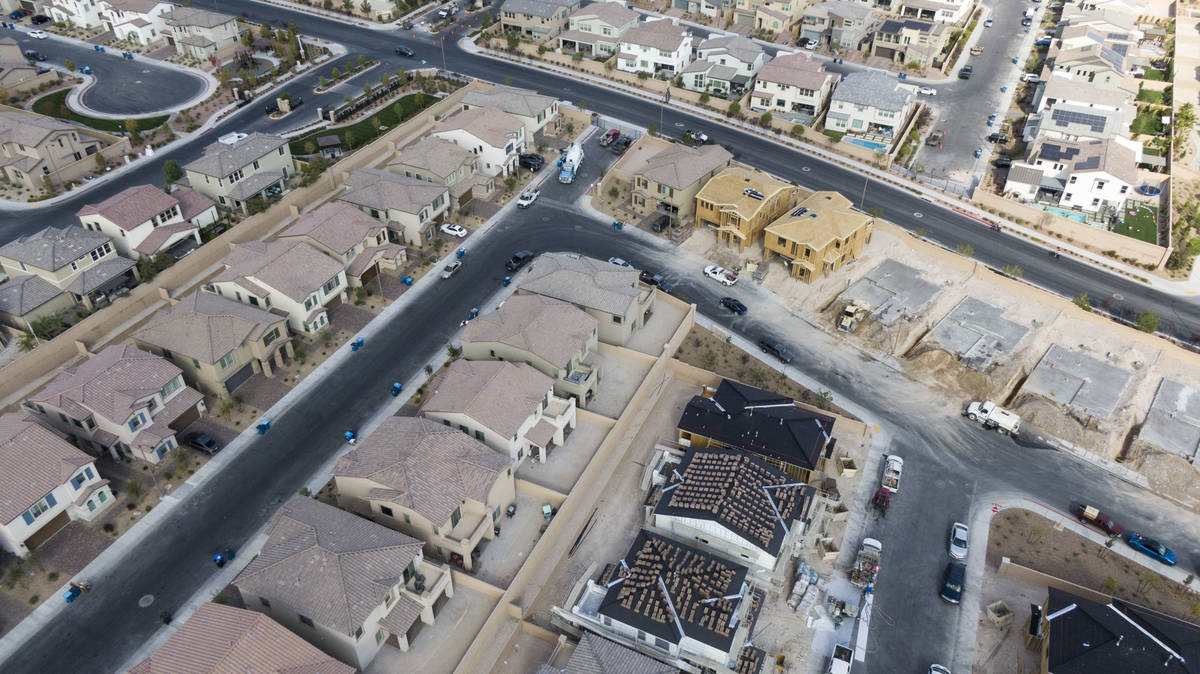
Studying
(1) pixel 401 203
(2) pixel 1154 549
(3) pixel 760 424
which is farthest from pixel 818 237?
(1) pixel 401 203

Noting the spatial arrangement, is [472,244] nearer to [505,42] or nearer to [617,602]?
[617,602]

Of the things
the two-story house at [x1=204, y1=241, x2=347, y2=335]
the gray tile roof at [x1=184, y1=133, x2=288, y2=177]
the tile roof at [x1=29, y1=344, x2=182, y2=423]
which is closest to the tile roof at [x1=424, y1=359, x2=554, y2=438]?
the two-story house at [x1=204, y1=241, x2=347, y2=335]

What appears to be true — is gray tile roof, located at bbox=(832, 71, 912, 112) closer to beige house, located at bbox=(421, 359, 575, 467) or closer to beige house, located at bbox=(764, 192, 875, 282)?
beige house, located at bbox=(764, 192, 875, 282)

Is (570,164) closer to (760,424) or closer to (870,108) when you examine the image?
(870,108)

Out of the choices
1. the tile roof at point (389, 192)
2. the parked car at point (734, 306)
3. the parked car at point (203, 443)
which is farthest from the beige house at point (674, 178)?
the parked car at point (203, 443)

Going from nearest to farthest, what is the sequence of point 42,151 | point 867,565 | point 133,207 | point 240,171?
point 867,565
point 133,207
point 240,171
point 42,151

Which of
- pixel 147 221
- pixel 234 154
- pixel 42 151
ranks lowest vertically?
pixel 147 221

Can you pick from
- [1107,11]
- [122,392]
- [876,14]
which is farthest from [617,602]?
[1107,11]

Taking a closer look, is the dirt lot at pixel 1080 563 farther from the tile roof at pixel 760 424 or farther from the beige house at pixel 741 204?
the beige house at pixel 741 204

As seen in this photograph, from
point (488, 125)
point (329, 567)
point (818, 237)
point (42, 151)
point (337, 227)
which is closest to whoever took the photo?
point (329, 567)
